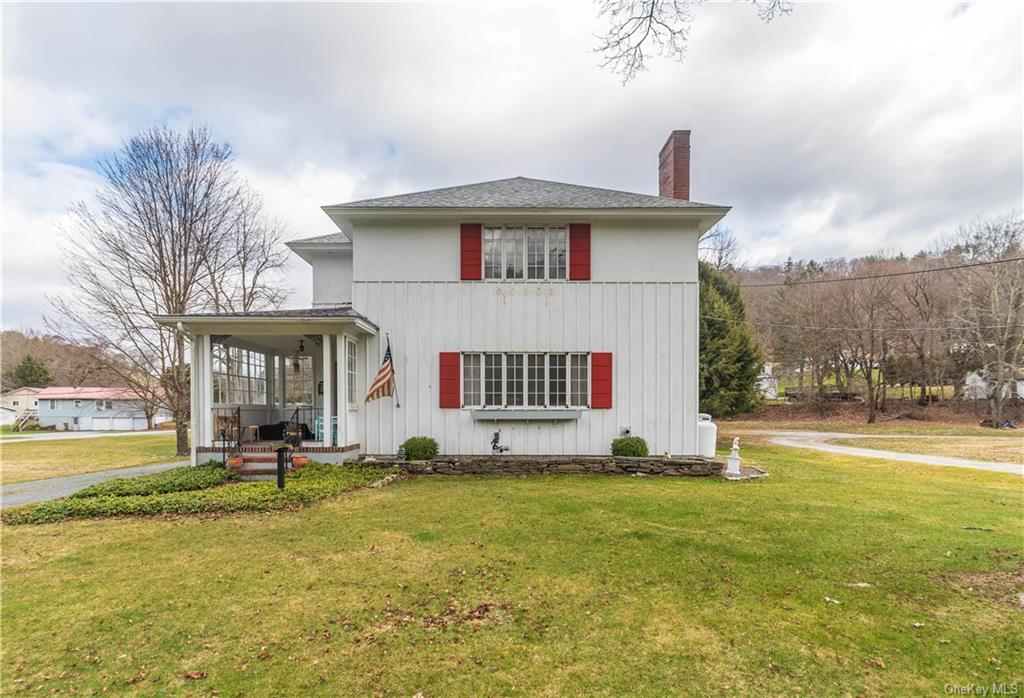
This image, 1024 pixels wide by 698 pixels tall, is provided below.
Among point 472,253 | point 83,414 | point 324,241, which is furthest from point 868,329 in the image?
point 83,414

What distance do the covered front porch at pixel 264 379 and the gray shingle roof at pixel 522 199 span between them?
3008mm

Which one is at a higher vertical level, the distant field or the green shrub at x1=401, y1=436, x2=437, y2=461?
the green shrub at x1=401, y1=436, x2=437, y2=461

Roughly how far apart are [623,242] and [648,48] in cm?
605

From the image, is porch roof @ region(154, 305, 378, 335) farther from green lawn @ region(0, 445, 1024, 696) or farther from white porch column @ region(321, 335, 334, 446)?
green lawn @ region(0, 445, 1024, 696)

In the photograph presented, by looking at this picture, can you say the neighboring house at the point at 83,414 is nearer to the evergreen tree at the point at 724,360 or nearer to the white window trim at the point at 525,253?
the white window trim at the point at 525,253

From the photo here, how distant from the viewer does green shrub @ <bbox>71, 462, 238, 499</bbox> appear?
8.04 metres

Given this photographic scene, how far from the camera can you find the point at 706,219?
35.9 ft

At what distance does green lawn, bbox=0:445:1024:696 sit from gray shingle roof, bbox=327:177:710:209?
655cm

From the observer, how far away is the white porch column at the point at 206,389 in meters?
9.97

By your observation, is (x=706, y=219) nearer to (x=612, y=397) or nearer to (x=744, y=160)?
(x=612, y=397)

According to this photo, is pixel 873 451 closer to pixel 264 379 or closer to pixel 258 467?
pixel 258 467

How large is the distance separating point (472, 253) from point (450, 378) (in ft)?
9.73

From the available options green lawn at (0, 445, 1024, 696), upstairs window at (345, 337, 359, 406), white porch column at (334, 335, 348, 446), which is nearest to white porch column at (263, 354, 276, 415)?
upstairs window at (345, 337, 359, 406)

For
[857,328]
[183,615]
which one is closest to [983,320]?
[857,328]
